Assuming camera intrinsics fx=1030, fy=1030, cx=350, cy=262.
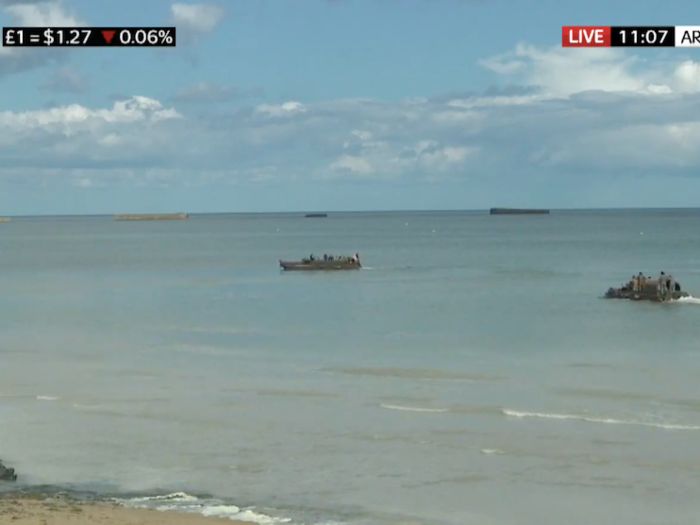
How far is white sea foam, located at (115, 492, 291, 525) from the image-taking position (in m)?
18.2

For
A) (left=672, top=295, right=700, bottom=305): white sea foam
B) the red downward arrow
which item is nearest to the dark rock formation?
the red downward arrow

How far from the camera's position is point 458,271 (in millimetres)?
91438

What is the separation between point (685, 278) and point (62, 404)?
6296 cm

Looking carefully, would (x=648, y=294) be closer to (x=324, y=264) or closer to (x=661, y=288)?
(x=661, y=288)

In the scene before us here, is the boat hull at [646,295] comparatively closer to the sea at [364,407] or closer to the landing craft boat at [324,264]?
the sea at [364,407]

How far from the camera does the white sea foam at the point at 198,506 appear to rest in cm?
1825

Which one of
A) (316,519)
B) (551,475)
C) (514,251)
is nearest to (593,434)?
(551,475)

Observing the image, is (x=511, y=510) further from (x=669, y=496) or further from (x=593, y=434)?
(x=593, y=434)

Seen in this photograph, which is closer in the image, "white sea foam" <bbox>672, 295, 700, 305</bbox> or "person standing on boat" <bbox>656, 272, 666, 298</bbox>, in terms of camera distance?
"person standing on boat" <bbox>656, 272, 666, 298</bbox>

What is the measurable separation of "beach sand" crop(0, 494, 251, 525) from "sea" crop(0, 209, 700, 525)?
0.75 metres

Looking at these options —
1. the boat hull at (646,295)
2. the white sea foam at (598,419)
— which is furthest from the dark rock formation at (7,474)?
the boat hull at (646,295)

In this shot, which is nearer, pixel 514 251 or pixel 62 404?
pixel 62 404

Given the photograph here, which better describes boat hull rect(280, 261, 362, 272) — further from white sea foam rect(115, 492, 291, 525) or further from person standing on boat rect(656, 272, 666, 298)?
white sea foam rect(115, 492, 291, 525)

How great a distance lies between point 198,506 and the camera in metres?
19.0
